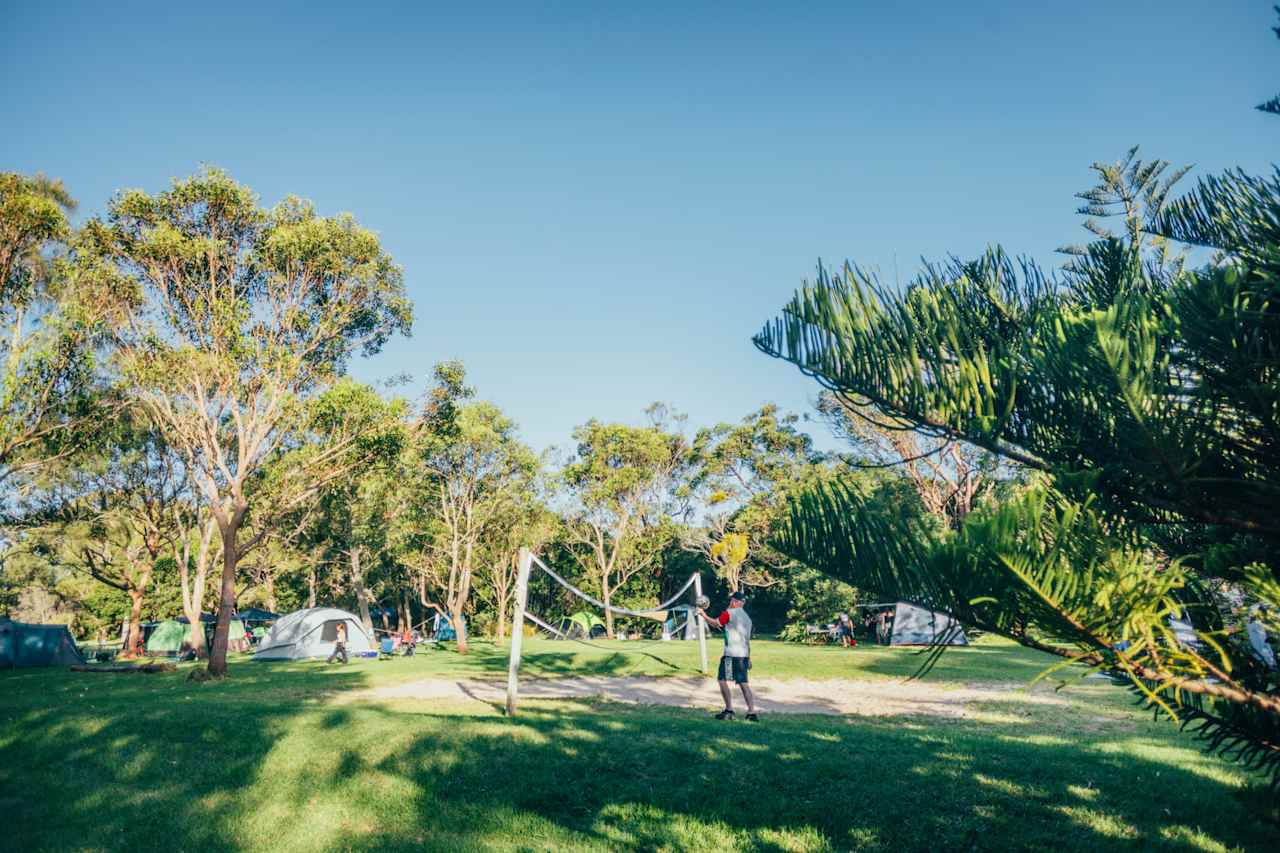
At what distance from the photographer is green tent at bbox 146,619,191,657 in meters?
30.7

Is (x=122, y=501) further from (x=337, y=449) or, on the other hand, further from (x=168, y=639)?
(x=337, y=449)

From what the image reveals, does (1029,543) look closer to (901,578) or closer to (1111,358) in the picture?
(901,578)

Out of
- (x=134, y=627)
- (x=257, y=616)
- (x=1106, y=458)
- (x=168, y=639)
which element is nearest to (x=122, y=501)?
(x=134, y=627)

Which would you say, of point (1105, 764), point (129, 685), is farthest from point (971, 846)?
point (129, 685)

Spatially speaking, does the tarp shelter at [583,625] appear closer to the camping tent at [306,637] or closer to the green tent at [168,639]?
the camping tent at [306,637]

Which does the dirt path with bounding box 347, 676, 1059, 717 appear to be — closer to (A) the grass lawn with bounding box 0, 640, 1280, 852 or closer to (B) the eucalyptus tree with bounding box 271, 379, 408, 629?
(A) the grass lawn with bounding box 0, 640, 1280, 852

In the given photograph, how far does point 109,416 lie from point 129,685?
6606 mm

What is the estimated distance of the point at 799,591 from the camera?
32375 mm

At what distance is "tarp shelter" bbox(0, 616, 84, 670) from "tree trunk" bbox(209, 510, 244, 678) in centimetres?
1044

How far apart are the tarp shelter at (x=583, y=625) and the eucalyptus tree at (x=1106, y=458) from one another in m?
34.4

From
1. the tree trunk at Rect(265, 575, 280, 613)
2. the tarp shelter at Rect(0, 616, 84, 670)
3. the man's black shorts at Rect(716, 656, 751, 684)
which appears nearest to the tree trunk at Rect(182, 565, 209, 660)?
the tarp shelter at Rect(0, 616, 84, 670)

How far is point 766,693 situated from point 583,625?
2490 centimetres

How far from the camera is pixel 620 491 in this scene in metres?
37.1

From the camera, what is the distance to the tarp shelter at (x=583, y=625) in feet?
118
